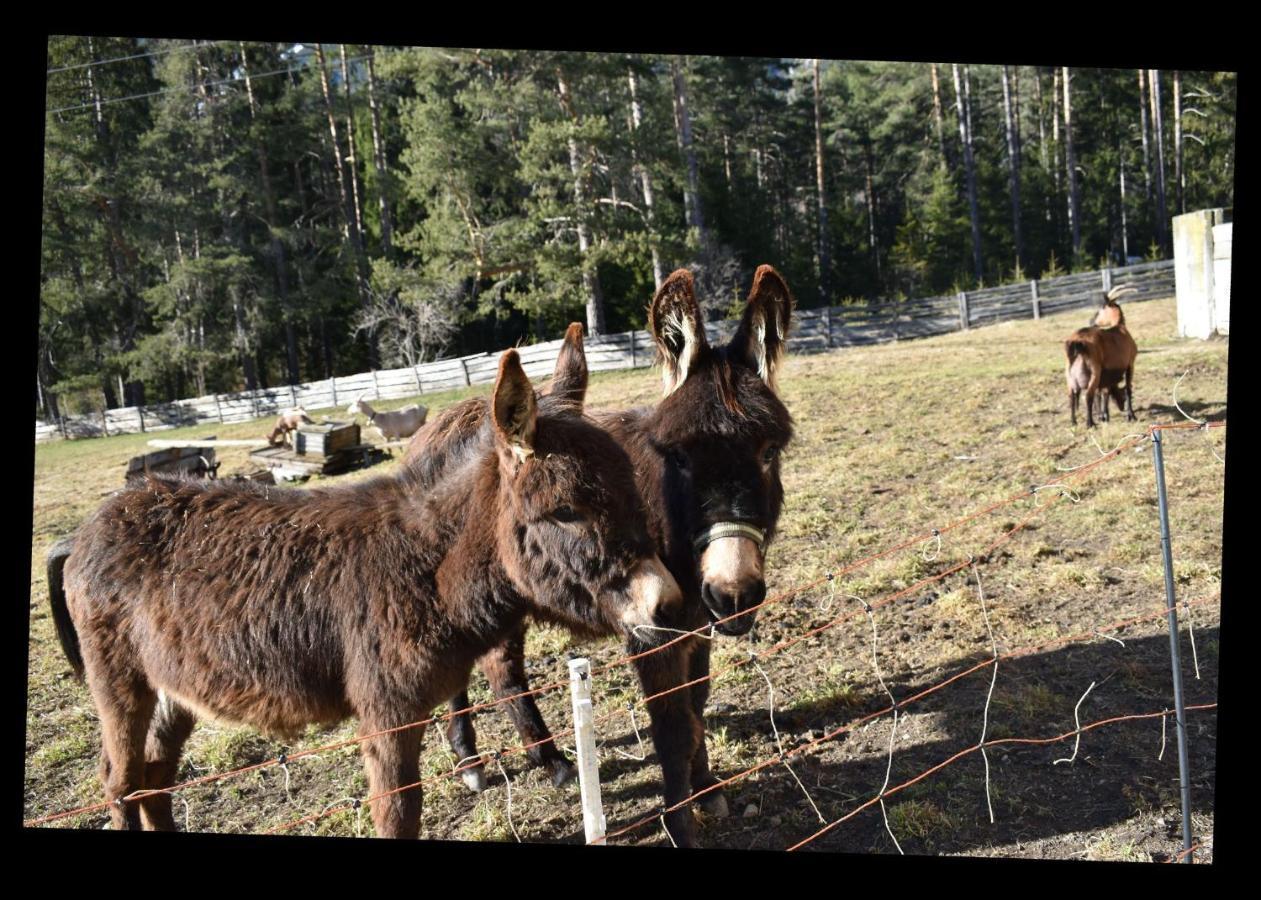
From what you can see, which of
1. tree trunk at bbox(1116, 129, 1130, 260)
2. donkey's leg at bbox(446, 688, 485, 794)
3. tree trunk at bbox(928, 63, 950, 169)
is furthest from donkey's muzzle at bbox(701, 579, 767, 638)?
tree trunk at bbox(1116, 129, 1130, 260)

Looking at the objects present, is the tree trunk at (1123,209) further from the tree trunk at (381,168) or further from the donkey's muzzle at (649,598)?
the donkey's muzzle at (649,598)

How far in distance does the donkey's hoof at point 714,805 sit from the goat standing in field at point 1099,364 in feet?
29.5

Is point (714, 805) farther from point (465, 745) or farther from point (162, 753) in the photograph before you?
A: point (162, 753)

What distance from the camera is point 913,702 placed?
4824 millimetres

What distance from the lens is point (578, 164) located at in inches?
929

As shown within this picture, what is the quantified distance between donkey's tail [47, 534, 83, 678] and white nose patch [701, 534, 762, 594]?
119 inches

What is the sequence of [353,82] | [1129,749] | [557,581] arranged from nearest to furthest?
[557,581]
[1129,749]
[353,82]

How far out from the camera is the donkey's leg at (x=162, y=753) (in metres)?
3.55

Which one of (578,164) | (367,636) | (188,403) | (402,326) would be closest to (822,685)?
(367,636)

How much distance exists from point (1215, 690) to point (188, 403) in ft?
108

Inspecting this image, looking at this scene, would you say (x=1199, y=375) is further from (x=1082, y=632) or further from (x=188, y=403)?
(x=188, y=403)

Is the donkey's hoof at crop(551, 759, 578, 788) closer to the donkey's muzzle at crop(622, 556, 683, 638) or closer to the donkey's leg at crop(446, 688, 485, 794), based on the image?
the donkey's leg at crop(446, 688, 485, 794)

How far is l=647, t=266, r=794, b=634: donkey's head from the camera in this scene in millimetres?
2977

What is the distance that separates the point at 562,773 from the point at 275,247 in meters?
32.6
